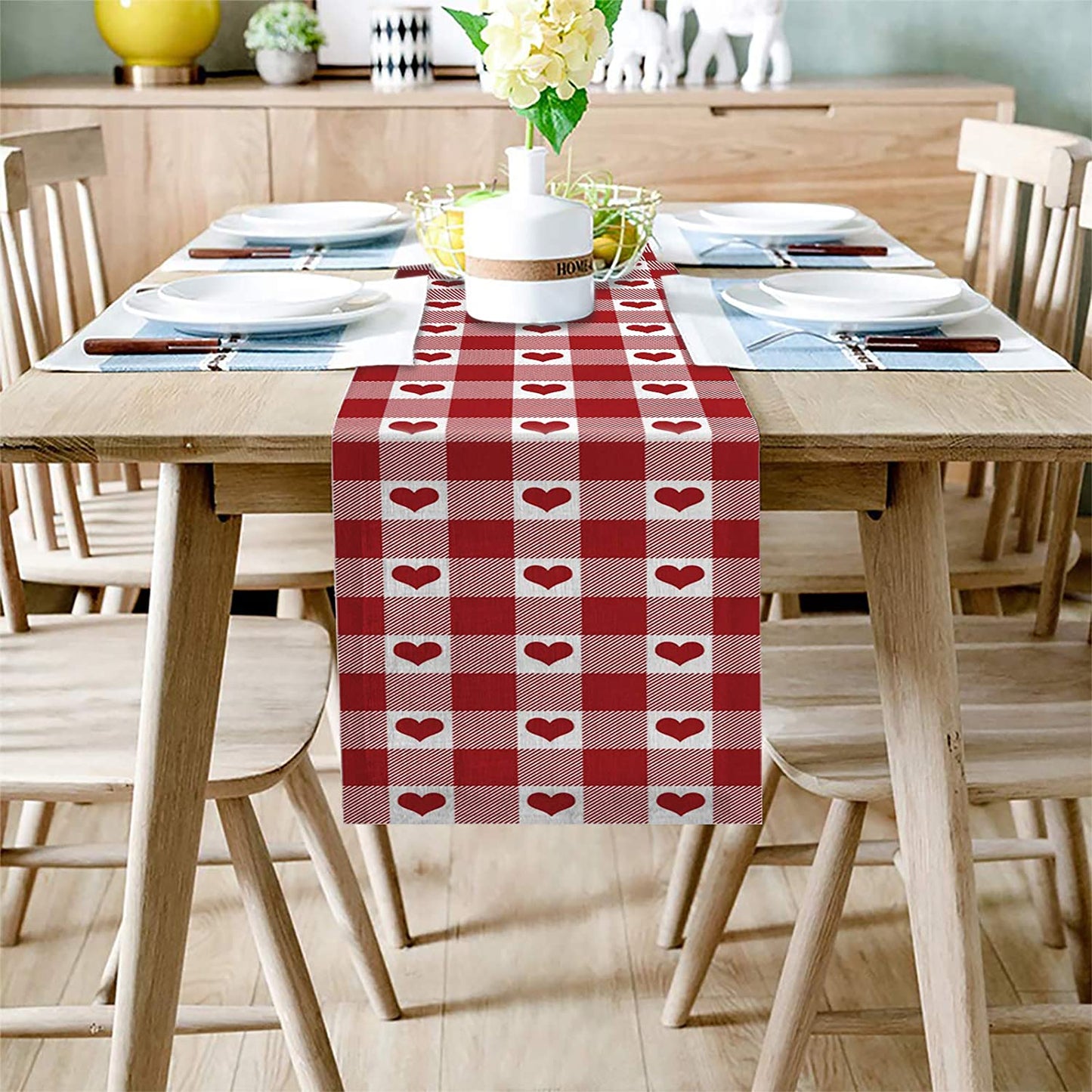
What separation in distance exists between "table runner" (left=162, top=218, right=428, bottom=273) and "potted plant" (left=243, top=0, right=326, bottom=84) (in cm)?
84

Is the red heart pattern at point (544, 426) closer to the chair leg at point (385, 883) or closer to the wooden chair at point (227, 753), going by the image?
the wooden chair at point (227, 753)

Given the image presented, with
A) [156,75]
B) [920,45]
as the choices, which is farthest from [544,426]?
[920,45]

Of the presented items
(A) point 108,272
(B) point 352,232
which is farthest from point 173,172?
(B) point 352,232

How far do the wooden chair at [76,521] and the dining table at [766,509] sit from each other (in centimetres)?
53

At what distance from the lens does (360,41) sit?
2922 mm

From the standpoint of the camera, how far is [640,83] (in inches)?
110

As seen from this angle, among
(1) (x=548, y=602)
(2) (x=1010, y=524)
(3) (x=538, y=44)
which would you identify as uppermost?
(3) (x=538, y=44)

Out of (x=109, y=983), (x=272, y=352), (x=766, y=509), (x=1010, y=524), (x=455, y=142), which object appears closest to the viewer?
(x=766, y=509)

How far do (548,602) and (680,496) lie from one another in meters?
0.13

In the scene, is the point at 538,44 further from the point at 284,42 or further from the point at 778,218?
the point at 284,42

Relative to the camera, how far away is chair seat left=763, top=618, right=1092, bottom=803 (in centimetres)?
132

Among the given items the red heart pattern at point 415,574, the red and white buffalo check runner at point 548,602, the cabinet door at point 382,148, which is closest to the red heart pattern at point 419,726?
the red and white buffalo check runner at point 548,602

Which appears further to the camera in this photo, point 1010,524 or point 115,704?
point 1010,524

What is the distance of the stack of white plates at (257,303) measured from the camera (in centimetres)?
137
